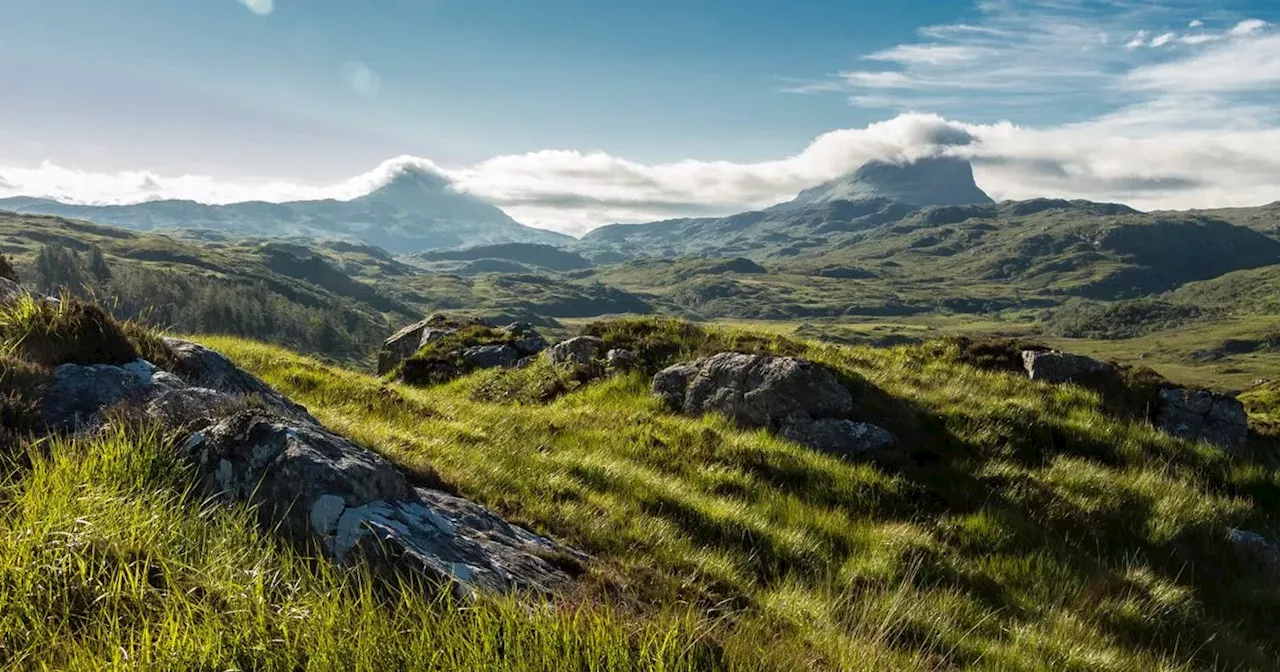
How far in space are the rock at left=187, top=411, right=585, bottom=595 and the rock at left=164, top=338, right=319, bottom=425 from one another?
10.9 ft

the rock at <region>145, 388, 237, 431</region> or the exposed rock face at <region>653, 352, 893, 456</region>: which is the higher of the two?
the rock at <region>145, 388, 237, 431</region>

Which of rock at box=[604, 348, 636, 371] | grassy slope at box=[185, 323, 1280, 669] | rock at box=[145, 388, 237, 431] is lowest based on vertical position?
grassy slope at box=[185, 323, 1280, 669]

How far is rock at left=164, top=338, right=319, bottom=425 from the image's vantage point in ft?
32.4

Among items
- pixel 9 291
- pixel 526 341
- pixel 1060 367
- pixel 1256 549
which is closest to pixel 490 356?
pixel 526 341

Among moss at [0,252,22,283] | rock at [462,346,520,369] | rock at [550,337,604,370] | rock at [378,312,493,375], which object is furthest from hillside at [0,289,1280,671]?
rock at [378,312,493,375]

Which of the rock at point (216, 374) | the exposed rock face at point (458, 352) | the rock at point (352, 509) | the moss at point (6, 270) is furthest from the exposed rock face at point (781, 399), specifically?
the moss at point (6, 270)

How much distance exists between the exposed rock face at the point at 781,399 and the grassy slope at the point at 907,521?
0.68 metres

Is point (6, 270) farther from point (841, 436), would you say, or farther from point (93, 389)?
point (841, 436)

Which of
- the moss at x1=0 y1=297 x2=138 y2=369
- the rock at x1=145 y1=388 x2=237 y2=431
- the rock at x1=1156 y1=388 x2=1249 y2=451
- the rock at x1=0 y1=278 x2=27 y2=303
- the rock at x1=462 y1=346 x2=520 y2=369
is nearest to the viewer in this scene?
the rock at x1=145 y1=388 x2=237 y2=431

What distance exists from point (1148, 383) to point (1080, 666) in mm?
12513

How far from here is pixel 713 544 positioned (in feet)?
27.3

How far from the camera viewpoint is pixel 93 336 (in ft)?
29.3

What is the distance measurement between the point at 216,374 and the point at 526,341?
14.0 metres

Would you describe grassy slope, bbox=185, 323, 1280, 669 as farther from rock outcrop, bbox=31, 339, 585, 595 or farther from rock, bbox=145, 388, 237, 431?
rock, bbox=145, 388, 237, 431
